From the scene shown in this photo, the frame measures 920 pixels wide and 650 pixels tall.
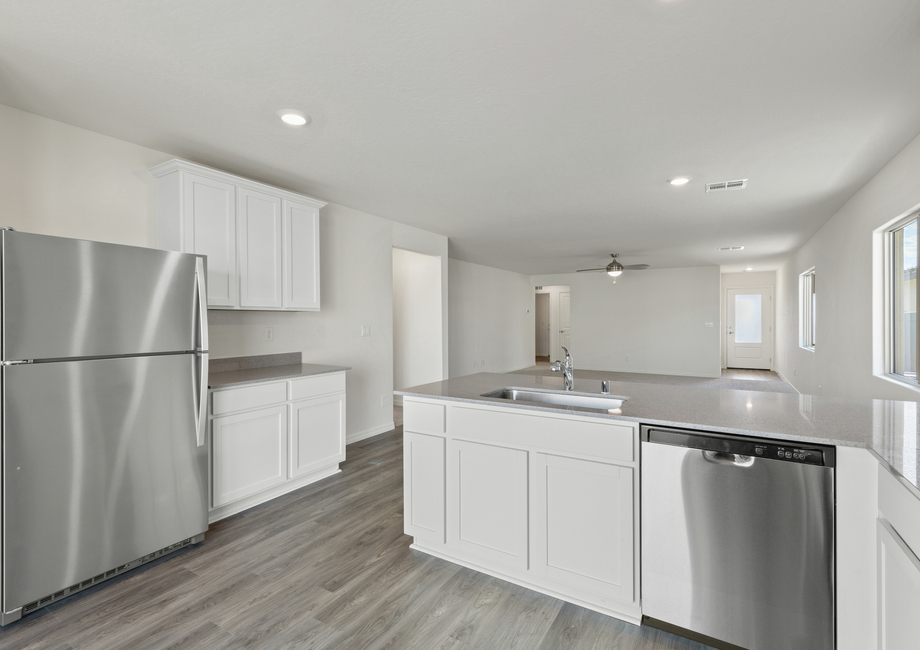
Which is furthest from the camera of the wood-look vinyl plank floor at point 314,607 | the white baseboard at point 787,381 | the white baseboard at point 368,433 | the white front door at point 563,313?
the white front door at point 563,313

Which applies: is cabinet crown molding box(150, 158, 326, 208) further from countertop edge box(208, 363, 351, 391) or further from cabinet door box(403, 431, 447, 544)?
cabinet door box(403, 431, 447, 544)

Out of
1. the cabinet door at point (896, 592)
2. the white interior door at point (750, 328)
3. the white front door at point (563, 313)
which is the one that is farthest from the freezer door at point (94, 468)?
the white interior door at point (750, 328)

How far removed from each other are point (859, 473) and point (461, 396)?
1.56m

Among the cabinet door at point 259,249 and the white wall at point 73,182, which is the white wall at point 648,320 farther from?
the white wall at point 73,182

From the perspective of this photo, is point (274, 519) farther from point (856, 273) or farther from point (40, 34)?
point (856, 273)

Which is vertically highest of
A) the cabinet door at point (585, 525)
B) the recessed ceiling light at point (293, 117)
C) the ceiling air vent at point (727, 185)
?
the recessed ceiling light at point (293, 117)

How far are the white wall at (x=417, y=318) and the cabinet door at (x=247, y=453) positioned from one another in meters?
3.04

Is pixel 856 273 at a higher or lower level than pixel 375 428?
higher


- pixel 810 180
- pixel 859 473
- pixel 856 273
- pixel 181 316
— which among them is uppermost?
pixel 810 180

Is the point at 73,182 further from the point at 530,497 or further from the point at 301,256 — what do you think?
the point at 530,497

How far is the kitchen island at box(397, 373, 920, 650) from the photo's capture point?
1.41 metres

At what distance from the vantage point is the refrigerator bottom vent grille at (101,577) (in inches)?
78.2

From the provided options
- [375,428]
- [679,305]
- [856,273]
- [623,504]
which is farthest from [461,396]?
[679,305]

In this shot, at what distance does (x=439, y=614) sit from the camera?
196 cm
